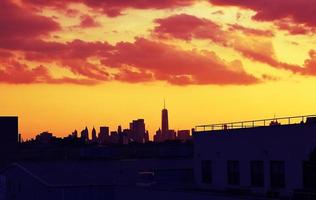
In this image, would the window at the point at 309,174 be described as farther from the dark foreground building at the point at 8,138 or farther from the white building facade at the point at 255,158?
the dark foreground building at the point at 8,138

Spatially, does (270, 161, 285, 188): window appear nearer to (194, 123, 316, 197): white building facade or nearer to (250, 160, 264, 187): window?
(194, 123, 316, 197): white building facade

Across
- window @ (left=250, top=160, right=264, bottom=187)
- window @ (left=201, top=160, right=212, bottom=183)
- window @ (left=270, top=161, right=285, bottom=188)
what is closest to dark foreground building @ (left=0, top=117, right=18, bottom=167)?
window @ (left=201, top=160, right=212, bottom=183)

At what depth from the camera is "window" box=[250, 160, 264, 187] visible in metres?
57.0

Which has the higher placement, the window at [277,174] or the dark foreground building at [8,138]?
the dark foreground building at [8,138]

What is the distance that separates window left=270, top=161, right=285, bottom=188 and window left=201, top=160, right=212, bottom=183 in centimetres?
1087

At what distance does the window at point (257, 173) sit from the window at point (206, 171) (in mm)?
7824

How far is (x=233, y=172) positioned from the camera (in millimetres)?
61281

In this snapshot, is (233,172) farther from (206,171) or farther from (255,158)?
(206,171)

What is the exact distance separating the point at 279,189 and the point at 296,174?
2.53m

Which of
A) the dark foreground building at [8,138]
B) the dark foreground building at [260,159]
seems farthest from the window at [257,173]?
the dark foreground building at [8,138]

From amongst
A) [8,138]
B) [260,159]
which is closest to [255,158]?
[260,159]

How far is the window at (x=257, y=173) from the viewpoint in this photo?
5697 cm

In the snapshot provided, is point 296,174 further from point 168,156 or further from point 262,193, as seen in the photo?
point 168,156

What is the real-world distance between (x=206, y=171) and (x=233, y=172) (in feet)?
17.8
